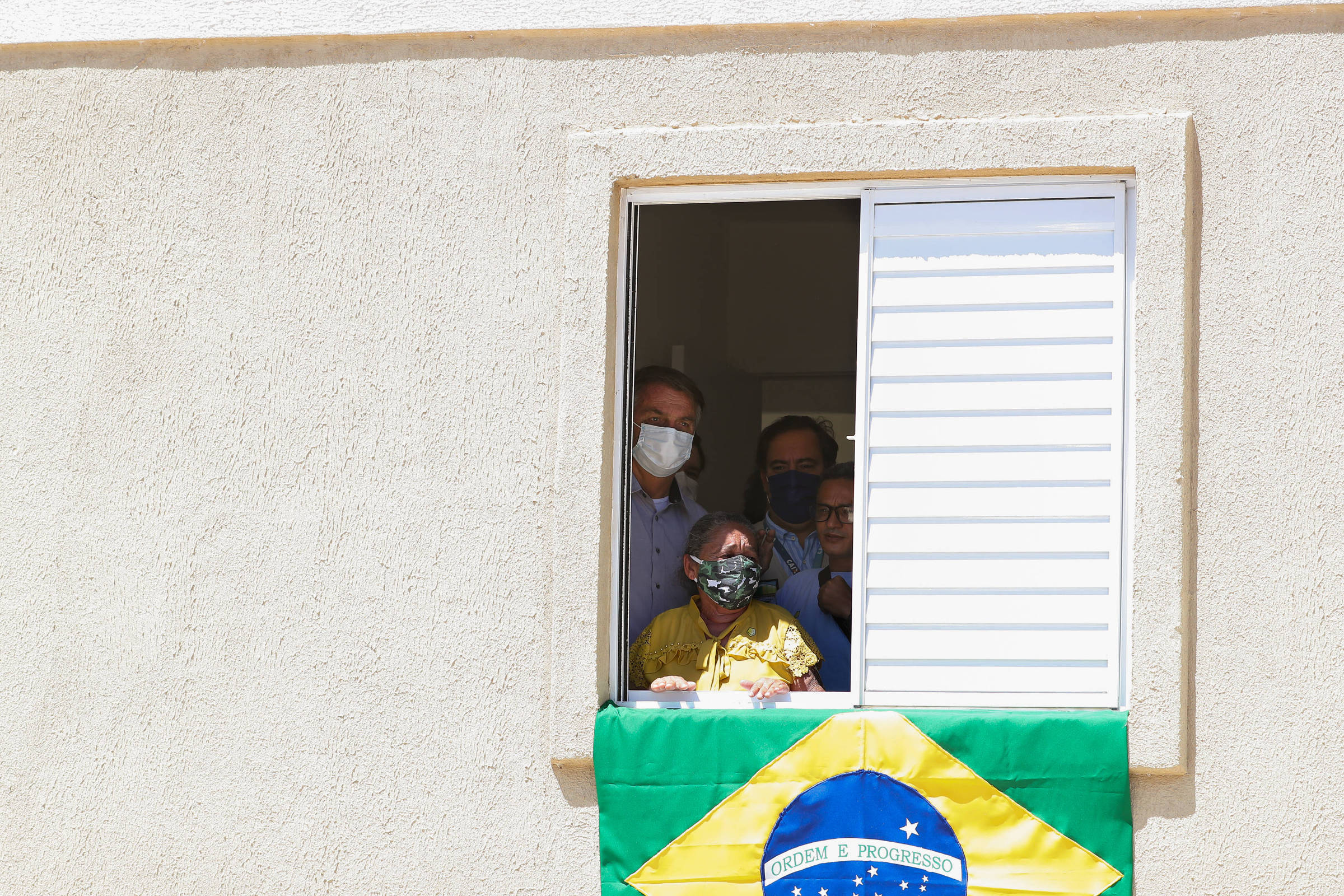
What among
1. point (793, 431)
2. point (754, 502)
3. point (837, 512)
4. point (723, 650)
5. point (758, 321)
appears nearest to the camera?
point (723, 650)

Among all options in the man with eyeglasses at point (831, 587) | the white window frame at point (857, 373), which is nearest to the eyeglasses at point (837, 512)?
the man with eyeglasses at point (831, 587)

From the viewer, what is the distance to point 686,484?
554cm

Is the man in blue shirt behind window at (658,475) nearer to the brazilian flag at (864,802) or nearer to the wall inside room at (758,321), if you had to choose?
the brazilian flag at (864,802)

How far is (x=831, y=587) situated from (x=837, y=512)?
0.43 metres

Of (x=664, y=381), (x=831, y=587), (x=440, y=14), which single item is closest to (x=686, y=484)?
(x=664, y=381)

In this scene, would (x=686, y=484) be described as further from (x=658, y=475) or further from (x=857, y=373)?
(x=857, y=373)

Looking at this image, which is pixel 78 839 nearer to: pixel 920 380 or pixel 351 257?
pixel 351 257

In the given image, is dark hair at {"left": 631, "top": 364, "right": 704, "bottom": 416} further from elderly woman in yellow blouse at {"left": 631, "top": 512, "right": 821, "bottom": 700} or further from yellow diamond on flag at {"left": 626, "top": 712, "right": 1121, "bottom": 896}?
yellow diamond on flag at {"left": 626, "top": 712, "right": 1121, "bottom": 896}

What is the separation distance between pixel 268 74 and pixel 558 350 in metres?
1.37

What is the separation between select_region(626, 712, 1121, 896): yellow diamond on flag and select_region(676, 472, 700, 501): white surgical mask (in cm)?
165

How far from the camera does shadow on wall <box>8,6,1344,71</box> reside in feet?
12.8

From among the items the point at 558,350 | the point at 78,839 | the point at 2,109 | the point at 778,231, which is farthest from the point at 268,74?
the point at 778,231

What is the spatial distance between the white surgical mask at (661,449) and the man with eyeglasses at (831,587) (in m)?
0.65

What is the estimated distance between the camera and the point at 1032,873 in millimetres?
3707
